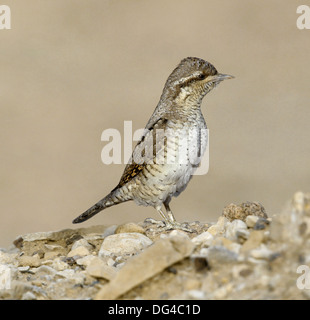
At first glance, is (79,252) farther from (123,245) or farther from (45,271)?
(45,271)

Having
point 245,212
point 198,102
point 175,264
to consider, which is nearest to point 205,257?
point 175,264

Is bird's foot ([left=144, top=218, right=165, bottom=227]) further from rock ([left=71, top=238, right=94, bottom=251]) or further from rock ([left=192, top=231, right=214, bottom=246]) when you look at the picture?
rock ([left=192, top=231, right=214, bottom=246])

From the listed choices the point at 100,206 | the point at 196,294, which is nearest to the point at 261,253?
the point at 196,294

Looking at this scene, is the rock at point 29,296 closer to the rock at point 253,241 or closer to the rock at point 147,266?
the rock at point 147,266

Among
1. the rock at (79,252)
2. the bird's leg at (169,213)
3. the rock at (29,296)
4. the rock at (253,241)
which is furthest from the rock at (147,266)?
the bird's leg at (169,213)

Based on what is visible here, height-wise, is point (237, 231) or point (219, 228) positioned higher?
point (237, 231)


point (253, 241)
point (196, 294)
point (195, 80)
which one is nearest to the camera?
point (196, 294)
